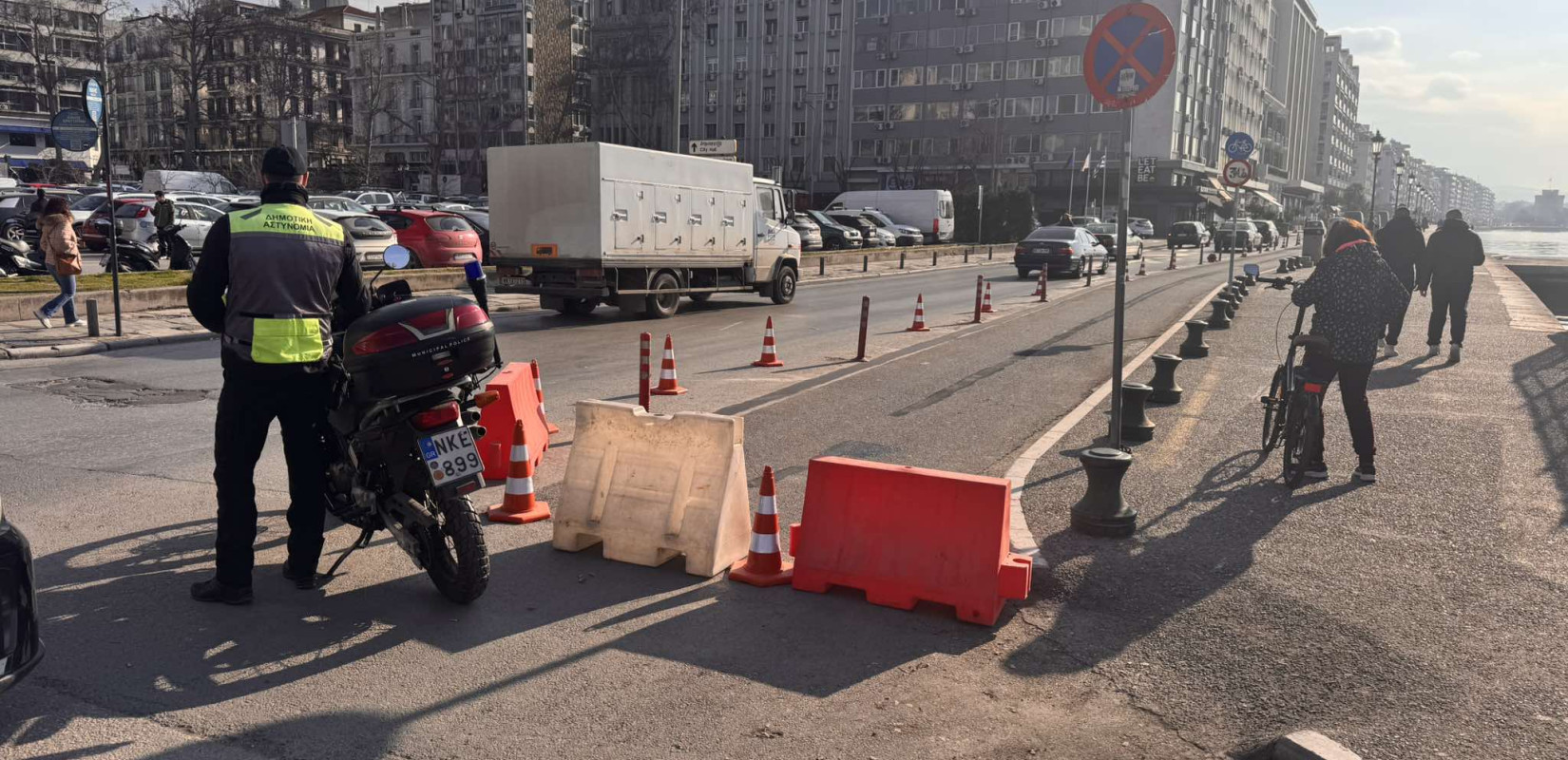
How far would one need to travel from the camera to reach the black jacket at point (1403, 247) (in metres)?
14.3

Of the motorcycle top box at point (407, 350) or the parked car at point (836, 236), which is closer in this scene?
the motorcycle top box at point (407, 350)

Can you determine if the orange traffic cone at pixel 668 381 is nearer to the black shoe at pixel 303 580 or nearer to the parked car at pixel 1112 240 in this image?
the black shoe at pixel 303 580

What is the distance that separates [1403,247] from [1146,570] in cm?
1087

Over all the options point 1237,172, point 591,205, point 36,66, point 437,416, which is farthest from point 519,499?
point 36,66

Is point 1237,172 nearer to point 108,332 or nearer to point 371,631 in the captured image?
point 108,332

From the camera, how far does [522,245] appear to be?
18.4 meters

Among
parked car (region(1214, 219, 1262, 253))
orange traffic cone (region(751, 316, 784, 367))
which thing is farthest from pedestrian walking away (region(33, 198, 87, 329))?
parked car (region(1214, 219, 1262, 253))

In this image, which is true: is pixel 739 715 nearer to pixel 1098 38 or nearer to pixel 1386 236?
pixel 1098 38

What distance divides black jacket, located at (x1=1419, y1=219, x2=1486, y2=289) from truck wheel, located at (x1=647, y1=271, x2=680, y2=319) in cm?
1146

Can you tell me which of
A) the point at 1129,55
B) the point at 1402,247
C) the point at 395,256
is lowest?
the point at 395,256

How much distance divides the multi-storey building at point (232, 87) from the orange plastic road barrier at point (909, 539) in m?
54.3

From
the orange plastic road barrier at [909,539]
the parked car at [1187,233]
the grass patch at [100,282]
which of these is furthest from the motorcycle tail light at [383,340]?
the parked car at [1187,233]

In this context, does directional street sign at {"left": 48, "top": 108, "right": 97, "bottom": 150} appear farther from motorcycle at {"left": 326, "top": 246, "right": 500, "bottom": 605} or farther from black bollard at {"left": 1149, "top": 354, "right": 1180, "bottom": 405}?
black bollard at {"left": 1149, "top": 354, "right": 1180, "bottom": 405}

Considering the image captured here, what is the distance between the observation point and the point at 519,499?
643 cm
